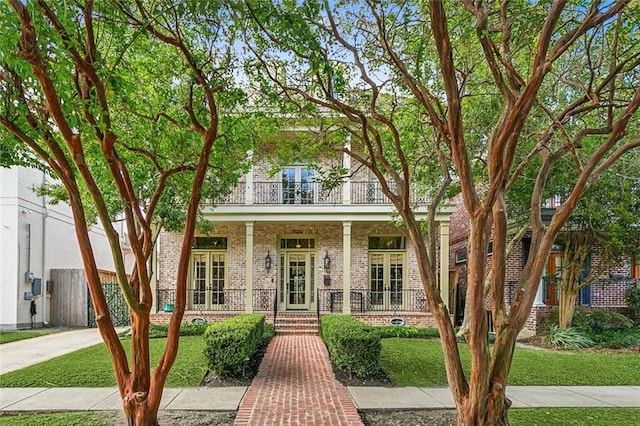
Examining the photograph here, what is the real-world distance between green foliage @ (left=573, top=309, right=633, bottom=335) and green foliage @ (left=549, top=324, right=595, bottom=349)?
2.07 ft

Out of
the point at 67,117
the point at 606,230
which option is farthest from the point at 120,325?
the point at 606,230

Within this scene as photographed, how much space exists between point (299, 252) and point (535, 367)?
865 cm

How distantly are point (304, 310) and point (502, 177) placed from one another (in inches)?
459

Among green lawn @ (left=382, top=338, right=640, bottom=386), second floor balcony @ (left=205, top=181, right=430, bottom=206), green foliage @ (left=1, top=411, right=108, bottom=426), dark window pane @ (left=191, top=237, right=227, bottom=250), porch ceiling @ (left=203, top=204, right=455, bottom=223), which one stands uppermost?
second floor balcony @ (left=205, top=181, right=430, bottom=206)

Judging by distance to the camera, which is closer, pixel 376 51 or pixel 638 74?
pixel 638 74

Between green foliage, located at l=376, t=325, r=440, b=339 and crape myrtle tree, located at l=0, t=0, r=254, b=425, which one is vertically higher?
crape myrtle tree, located at l=0, t=0, r=254, b=425

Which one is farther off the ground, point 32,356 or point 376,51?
point 376,51

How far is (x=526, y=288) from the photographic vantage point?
14.3ft

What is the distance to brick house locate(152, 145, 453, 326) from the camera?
14000 mm

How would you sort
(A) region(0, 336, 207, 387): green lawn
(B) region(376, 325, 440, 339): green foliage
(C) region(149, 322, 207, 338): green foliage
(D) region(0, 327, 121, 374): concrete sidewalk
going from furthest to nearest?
(B) region(376, 325, 440, 339): green foliage < (C) region(149, 322, 207, 338): green foliage < (D) region(0, 327, 121, 374): concrete sidewalk < (A) region(0, 336, 207, 387): green lawn

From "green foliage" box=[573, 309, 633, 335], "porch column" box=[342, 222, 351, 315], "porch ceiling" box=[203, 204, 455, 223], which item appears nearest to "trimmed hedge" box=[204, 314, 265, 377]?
"porch column" box=[342, 222, 351, 315]

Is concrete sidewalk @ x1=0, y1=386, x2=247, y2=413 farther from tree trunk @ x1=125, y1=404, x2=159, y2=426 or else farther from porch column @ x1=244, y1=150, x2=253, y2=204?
porch column @ x1=244, y1=150, x2=253, y2=204

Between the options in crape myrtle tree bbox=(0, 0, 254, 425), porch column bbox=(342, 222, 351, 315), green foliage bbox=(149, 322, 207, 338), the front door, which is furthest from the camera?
the front door

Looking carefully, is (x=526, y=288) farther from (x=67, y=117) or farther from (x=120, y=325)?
(x=120, y=325)
